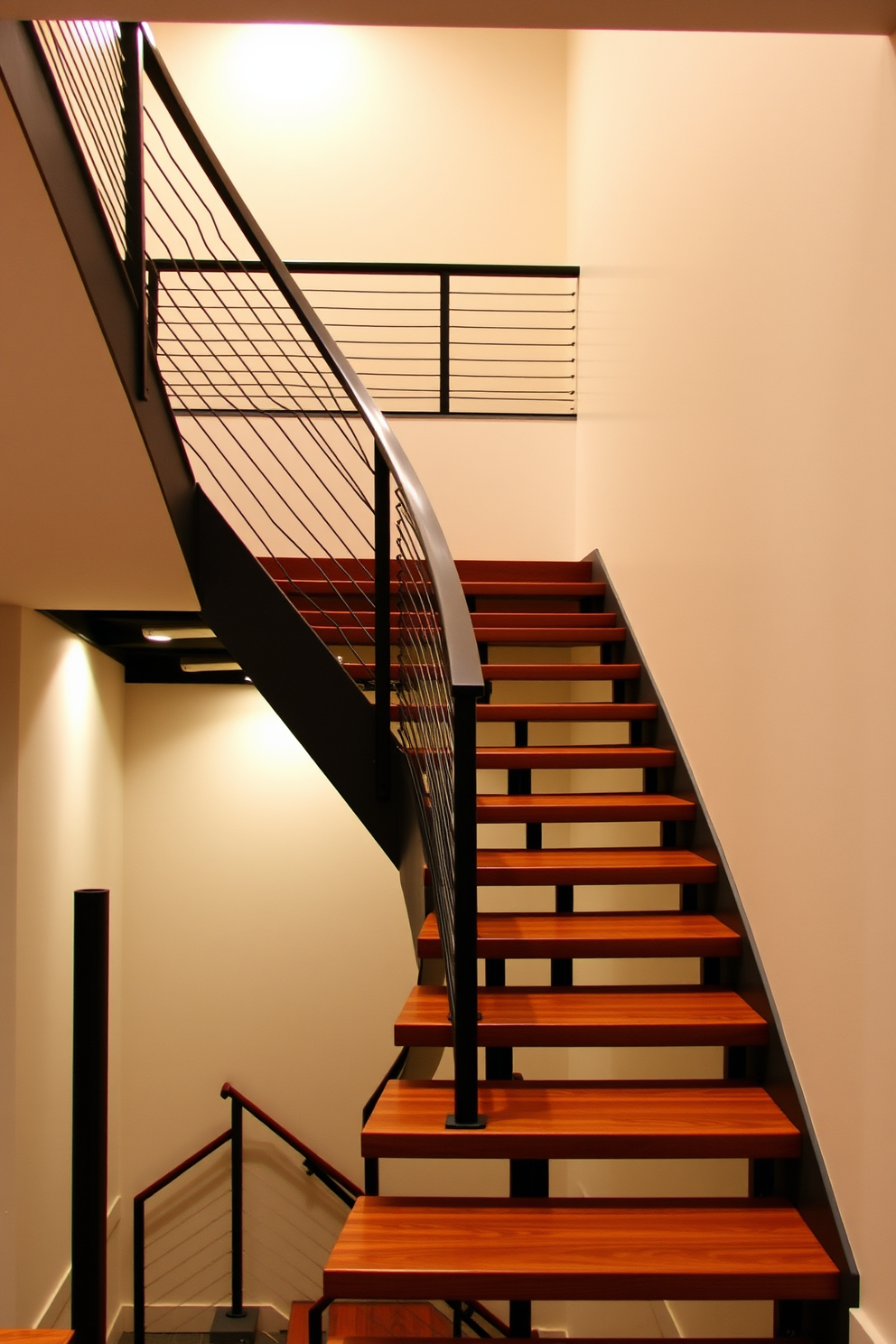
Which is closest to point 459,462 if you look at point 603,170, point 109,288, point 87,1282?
point 603,170

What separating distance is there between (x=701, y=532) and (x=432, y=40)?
522cm

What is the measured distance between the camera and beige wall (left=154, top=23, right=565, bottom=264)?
292 inches

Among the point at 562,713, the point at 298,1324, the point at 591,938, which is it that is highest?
the point at 562,713

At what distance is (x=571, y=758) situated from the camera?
405cm

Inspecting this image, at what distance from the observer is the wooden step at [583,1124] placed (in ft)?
8.39

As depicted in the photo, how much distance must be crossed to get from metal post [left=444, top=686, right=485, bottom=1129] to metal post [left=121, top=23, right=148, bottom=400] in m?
1.36

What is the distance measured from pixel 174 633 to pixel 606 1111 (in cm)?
363

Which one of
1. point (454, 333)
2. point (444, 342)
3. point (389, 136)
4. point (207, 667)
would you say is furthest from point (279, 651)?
point (389, 136)

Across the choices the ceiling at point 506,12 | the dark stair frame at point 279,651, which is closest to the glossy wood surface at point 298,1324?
the dark stair frame at point 279,651

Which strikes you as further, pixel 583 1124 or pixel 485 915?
pixel 485 915

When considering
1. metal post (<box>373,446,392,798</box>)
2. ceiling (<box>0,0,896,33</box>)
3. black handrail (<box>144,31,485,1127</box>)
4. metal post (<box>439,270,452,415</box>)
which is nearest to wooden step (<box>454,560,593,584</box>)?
metal post (<box>439,270,452,415</box>)

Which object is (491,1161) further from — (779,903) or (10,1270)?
(779,903)

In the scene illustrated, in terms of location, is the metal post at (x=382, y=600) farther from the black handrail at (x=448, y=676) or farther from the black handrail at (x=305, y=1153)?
the black handrail at (x=305, y=1153)

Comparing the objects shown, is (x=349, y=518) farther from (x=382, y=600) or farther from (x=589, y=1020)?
(x=589, y=1020)
